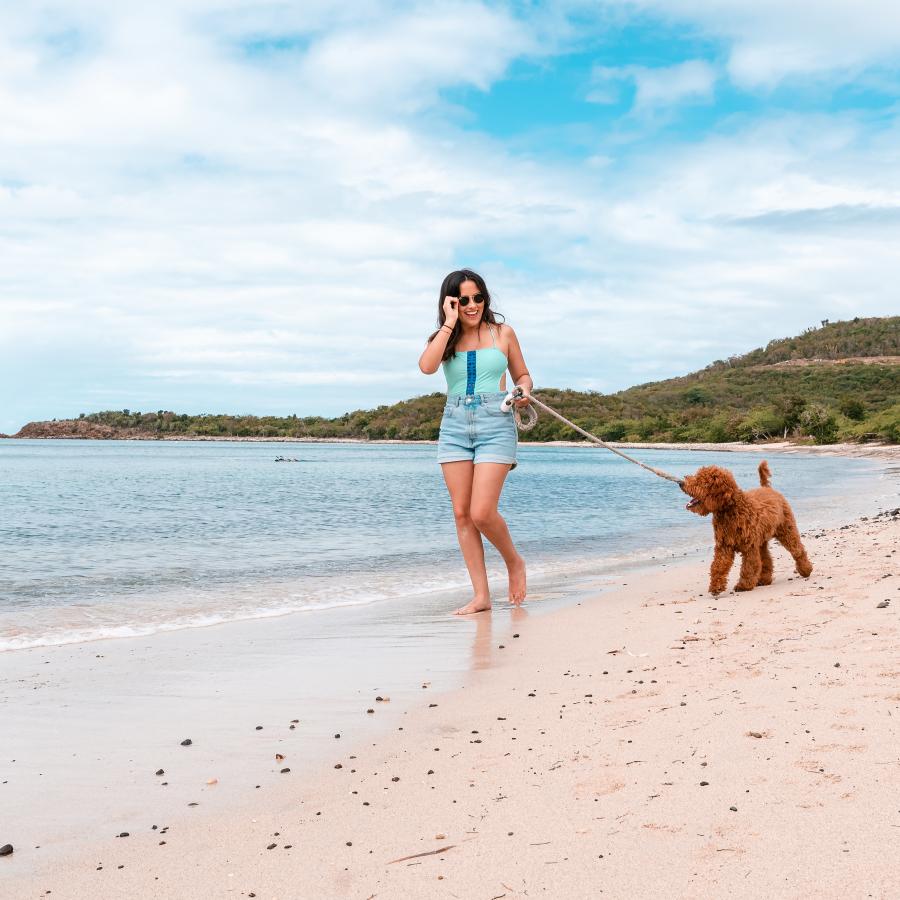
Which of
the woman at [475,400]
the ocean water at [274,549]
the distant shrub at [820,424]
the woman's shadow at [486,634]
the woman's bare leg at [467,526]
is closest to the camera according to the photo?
the woman's shadow at [486,634]

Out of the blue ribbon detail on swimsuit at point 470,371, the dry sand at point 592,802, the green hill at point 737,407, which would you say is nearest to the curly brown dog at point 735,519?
the blue ribbon detail on swimsuit at point 470,371

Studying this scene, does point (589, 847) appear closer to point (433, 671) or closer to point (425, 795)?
point (425, 795)

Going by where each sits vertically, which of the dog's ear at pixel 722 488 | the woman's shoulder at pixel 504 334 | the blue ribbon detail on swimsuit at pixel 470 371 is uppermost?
the woman's shoulder at pixel 504 334

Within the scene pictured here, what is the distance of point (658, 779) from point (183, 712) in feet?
7.68

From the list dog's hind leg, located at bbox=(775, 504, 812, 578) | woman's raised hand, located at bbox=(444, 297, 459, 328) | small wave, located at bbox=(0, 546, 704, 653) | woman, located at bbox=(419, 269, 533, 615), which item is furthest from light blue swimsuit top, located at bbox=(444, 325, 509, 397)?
small wave, located at bbox=(0, 546, 704, 653)

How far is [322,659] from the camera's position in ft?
16.8

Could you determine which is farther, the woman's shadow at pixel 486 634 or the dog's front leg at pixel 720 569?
the dog's front leg at pixel 720 569

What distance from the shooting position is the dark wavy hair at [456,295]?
5922mm

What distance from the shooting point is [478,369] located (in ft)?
19.7

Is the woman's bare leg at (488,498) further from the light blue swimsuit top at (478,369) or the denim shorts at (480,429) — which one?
the light blue swimsuit top at (478,369)

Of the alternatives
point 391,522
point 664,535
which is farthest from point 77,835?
point 391,522

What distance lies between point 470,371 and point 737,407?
321 feet

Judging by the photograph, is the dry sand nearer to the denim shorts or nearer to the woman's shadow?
the woman's shadow

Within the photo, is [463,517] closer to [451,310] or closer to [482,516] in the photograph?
[482,516]
